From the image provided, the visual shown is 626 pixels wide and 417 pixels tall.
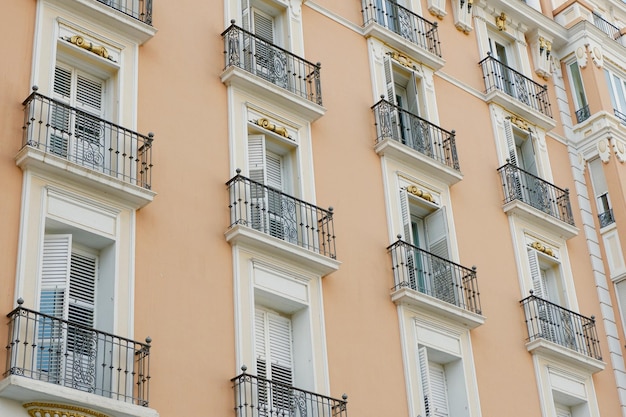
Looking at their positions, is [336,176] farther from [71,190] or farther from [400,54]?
[71,190]

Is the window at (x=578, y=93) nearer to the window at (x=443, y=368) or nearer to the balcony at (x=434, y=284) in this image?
the balcony at (x=434, y=284)

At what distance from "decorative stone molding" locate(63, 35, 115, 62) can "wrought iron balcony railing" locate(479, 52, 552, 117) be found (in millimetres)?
10896

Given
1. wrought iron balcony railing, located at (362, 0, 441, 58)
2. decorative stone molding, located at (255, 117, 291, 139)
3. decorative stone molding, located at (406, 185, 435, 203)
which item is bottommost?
decorative stone molding, located at (406, 185, 435, 203)

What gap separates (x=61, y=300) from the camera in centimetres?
1694

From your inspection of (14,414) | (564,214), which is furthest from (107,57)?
(564,214)

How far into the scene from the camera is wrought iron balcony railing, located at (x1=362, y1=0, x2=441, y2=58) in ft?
83.9

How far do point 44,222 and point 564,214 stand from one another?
13.9 metres

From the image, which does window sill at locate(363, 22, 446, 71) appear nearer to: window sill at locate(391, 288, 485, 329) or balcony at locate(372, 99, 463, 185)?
balcony at locate(372, 99, 463, 185)

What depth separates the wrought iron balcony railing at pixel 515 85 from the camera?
90.6 feet

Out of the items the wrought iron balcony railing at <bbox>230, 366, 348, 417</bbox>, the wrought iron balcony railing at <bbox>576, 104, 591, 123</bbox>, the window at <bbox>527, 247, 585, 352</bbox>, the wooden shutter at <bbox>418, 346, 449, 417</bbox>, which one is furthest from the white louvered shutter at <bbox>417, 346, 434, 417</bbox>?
the wrought iron balcony railing at <bbox>576, 104, 591, 123</bbox>

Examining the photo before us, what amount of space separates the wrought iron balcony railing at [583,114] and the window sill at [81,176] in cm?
1456

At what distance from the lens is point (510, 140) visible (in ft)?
88.8

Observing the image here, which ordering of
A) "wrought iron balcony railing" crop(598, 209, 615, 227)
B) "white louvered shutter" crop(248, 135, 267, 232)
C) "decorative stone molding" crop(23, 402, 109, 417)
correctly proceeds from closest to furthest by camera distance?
"decorative stone molding" crop(23, 402, 109, 417) < "white louvered shutter" crop(248, 135, 267, 232) < "wrought iron balcony railing" crop(598, 209, 615, 227)

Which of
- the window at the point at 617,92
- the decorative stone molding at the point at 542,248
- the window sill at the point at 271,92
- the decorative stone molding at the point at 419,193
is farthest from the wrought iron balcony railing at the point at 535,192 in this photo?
the window sill at the point at 271,92
